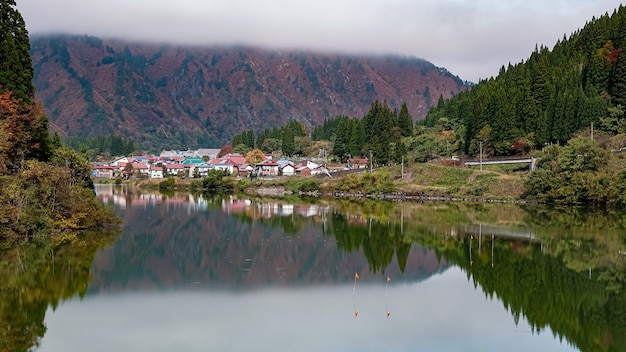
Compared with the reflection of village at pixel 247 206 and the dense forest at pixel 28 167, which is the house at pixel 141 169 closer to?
the reflection of village at pixel 247 206

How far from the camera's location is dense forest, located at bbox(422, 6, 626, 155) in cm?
5156

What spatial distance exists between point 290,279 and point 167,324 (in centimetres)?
565

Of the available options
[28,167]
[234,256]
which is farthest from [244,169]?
[234,256]

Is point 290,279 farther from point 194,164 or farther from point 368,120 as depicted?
point 194,164

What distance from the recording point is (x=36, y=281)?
664 inches

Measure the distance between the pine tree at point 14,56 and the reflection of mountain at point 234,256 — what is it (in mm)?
6897

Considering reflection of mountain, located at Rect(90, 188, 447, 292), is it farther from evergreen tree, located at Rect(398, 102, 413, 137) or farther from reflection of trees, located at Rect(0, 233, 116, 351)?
evergreen tree, located at Rect(398, 102, 413, 137)

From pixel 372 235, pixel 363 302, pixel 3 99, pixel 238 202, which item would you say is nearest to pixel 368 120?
pixel 238 202

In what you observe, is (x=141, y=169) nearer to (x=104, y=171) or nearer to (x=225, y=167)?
(x=104, y=171)

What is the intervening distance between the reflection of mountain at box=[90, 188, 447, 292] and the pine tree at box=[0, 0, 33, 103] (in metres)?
6.90

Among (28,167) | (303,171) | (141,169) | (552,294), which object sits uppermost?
(28,167)

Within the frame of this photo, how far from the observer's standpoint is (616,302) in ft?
50.8

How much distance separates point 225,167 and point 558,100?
42322 millimetres

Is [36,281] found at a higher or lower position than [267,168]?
lower
